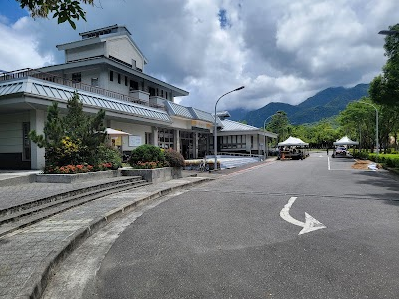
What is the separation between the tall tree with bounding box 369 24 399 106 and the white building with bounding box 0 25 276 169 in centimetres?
1676

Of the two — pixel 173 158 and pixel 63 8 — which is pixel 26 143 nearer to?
pixel 173 158

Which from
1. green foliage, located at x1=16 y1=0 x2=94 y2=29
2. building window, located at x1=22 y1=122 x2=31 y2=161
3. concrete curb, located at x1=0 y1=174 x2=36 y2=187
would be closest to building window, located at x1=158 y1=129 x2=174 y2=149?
building window, located at x1=22 y1=122 x2=31 y2=161

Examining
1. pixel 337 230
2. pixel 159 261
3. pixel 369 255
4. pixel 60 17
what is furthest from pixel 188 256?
pixel 60 17

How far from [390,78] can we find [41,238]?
69.5 ft

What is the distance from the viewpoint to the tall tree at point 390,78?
1861 centimetres

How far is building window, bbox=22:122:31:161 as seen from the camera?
1752cm

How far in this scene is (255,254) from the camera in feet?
16.7

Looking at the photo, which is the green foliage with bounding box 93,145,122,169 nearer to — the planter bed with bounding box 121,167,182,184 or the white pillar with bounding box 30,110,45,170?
the planter bed with bounding box 121,167,182,184

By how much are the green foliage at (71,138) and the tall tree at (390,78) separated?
56.4ft

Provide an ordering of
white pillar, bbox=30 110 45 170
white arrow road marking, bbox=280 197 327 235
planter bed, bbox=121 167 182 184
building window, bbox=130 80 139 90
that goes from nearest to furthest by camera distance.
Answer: white arrow road marking, bbox=280 197 327 235 → planter bed, bbox=121 167 182 184 → white pillar, bbox=30 110 45 170 → building window, bbox=130 80 139 90

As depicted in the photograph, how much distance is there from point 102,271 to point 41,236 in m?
2.11

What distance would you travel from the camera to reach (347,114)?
150 feet

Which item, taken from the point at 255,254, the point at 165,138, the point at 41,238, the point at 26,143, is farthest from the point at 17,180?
the point at 165,138

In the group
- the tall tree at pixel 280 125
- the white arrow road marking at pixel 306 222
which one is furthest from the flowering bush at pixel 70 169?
the tall tree at pixel 280 125
